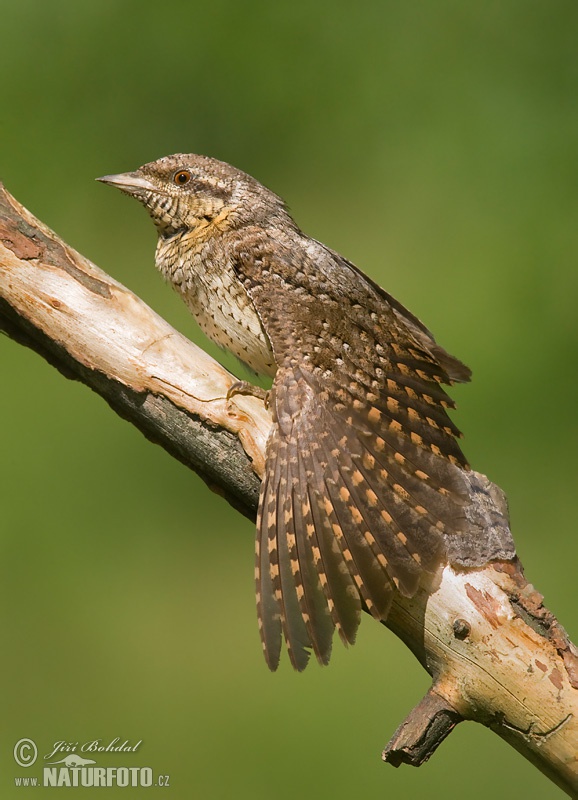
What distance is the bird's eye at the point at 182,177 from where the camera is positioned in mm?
2510

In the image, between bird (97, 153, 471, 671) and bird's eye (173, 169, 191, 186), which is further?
bird's eye (173, 169, 191, 186)

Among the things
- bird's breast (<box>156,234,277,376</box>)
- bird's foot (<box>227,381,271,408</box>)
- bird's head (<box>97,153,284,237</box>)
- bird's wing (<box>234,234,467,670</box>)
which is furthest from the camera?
bird's head (<box>97,153,284,237</box>)

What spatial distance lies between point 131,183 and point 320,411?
0.81 meters

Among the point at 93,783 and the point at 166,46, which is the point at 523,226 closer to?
the point at 166,46

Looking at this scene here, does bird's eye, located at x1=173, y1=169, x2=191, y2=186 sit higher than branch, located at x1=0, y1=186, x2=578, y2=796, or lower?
higher

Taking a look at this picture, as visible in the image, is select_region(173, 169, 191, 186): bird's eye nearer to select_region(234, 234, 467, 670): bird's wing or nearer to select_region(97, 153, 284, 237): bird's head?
select_region(97, 153, 284, 237): bird's head

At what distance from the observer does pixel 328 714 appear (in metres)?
3.55

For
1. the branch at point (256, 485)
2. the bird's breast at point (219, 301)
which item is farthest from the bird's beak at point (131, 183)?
the branch at point (256, 485)

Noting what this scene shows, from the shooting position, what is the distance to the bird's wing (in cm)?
200

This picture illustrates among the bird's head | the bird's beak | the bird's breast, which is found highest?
the bird's head

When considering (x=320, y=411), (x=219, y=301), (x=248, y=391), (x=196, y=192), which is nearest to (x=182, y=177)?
(x=196, y=192)

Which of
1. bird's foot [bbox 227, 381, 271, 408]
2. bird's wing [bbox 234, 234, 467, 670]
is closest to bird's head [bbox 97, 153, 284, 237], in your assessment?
bird's wing [bbox 234, 234, 467, 670]

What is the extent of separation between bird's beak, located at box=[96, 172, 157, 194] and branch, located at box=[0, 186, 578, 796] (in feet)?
0.86

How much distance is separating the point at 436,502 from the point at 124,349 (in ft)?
2.44
